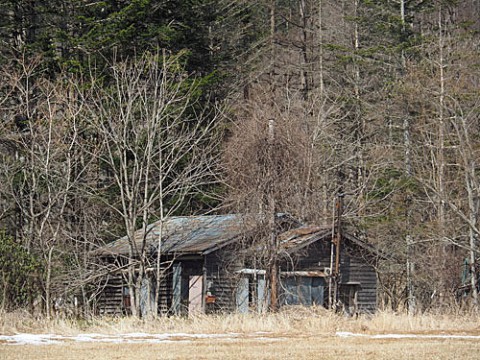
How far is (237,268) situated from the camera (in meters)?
31.9

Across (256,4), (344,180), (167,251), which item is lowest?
(167,251)

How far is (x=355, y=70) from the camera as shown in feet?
141

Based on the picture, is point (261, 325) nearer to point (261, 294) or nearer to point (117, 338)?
point (117, 338)

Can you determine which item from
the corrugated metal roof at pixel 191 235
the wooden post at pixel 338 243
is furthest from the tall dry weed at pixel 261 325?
the corrugated metal roof at pixel 191 235

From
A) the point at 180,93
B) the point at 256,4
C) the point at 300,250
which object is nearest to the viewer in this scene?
the point at 300,250

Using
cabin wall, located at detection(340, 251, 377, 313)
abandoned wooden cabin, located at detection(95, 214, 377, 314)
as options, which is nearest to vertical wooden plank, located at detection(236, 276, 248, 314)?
abandoned wooden cabin, located at detection(95, 214, 377, 314)

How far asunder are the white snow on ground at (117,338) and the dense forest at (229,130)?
19.5ft

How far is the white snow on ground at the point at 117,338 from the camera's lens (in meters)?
19.2

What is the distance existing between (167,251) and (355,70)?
15237mm

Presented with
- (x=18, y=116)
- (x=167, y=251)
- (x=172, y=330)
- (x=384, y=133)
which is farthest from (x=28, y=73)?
(x=384, y=133)

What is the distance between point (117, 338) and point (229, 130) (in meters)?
20.7

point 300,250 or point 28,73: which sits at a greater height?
point 28,73

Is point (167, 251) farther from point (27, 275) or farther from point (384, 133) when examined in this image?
point (384, 133)

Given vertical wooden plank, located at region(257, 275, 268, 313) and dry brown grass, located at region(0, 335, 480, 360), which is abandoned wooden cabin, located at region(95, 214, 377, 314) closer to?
vertical wooden plank, located at region(257, 275, 268, 313)
